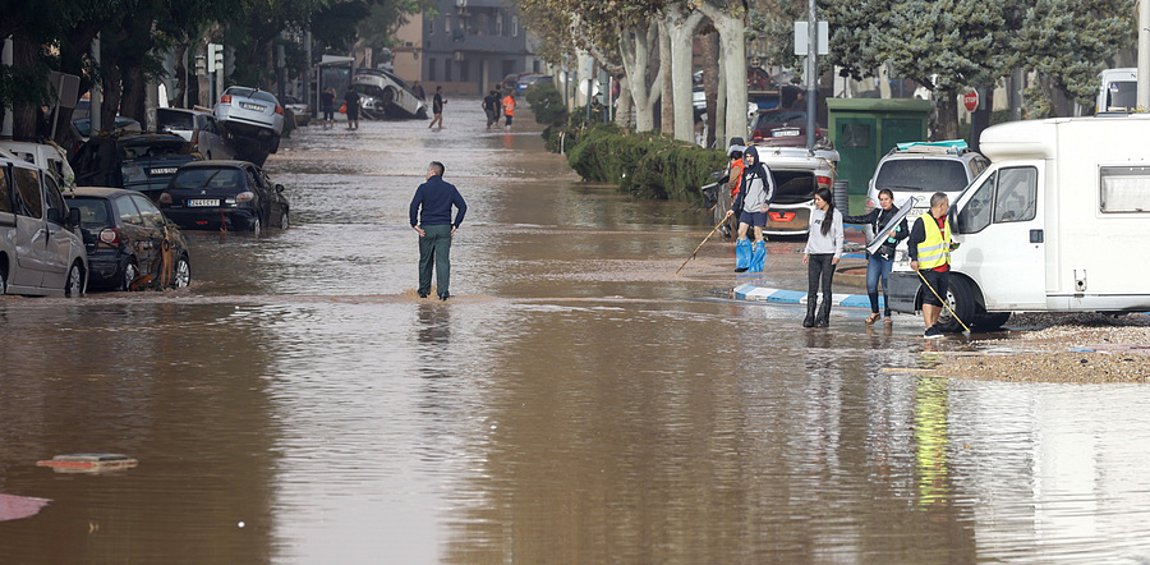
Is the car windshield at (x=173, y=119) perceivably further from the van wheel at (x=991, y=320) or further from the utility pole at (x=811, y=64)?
the van wheel at (x=991, y=320)

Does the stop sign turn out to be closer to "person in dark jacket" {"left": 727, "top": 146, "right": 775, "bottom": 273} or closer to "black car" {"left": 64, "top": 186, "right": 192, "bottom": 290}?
"person in dark jacket" {"left": 727, "top": 146, "right": 775, "bottom": 273}

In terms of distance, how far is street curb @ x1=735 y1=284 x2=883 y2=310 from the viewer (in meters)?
22.5

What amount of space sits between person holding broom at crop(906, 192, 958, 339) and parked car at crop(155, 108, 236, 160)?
30.5 meters

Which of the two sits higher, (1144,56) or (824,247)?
(1144,56)

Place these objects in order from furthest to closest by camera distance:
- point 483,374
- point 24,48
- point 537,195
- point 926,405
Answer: point 537,195
point 24,48
point 483,374
point 926,405

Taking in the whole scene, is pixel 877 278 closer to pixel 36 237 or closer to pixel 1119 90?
pixel 36 237

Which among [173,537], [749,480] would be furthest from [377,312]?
[173,537]

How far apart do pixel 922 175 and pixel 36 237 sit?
11920 millimetres

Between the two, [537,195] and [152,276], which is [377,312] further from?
[537,195]

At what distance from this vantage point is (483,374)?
1623 cm

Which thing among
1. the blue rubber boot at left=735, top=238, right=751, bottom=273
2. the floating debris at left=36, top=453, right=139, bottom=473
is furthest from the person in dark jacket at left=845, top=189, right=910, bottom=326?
the floating debris at left=36, top=453, right=139, bottom=473

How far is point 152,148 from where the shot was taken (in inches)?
1537

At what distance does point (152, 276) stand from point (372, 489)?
47.5 ft

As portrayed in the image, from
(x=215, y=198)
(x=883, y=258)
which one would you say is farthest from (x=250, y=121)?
(x=883, y=258)
